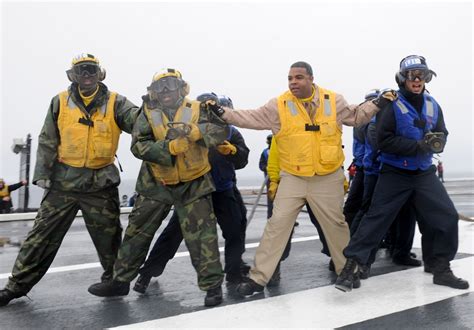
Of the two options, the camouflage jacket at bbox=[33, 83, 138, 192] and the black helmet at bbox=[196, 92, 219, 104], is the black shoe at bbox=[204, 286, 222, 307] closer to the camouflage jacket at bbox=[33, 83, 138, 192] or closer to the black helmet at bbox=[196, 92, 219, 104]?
the camouflage jacket at bbox=[33, 83, 138, 192]

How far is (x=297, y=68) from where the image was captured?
416 centimetres

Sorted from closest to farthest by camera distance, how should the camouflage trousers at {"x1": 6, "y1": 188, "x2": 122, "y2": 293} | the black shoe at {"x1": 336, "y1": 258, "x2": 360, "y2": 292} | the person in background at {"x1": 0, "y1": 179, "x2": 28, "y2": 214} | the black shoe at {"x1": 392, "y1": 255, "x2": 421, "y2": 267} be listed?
the black shoe at {"x1": 336, "y1": 258, "x2": 360, "y2": 292} → the camouflage trousers at {"x1": 6, "y1": 188, "x2": 122, "y2": 293} → the black shoe at {"x1": 392, "y1": 255, "x2": 421, "y2": 267} → the person in background at {"x1": 0, "y1": 179, "x2": 28, "y2": 214}

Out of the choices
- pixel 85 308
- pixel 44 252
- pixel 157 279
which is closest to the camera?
pixel 85 308

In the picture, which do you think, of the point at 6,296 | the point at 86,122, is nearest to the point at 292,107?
the point at 86,122

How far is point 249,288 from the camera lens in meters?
4.07

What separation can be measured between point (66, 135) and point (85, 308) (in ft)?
4.60

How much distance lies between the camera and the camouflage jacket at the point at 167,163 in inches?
151

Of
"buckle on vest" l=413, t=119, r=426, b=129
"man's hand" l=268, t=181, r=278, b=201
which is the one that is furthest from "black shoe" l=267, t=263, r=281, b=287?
"buckle on vest" l=413, t=119, r=426, b=129

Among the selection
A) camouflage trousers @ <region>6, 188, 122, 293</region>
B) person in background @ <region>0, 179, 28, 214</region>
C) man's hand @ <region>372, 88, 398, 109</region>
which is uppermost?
man's hand @ <region>372, 88, 398, 109</region>

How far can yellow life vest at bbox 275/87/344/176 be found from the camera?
4055 mm

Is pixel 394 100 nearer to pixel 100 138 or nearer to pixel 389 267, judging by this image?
pixel 389 267

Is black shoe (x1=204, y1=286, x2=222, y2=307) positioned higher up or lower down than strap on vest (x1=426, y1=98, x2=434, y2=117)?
lower down

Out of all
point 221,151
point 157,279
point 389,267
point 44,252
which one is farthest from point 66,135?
point 389,267

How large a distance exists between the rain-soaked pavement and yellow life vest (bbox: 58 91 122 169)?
1.17 m
